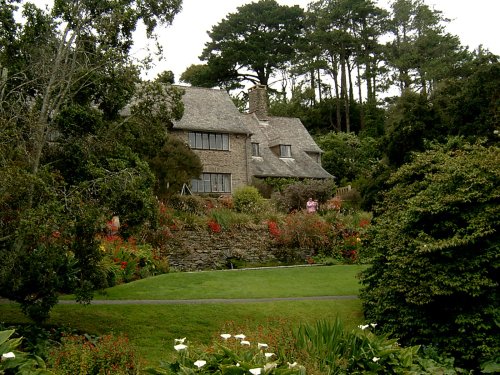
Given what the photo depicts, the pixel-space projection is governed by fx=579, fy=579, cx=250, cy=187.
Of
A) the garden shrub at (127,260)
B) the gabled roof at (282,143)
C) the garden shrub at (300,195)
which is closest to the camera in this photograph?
the garden shrub at (127,260)

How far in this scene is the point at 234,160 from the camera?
3722cm

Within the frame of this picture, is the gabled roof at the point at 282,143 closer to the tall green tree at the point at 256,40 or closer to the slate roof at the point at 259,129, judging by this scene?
the slate roof at the point at 259,129

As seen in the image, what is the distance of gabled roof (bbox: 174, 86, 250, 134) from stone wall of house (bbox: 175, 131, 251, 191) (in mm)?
801

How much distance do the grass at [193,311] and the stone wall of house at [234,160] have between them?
1826 cm

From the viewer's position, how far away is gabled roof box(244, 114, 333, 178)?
39500 mm

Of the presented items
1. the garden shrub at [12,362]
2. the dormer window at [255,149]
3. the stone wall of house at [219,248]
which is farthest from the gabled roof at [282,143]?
the garden shrub at [12,362]

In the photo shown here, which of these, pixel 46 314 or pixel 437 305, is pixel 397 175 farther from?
pixel 46 314

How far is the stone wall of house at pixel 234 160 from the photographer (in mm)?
36344

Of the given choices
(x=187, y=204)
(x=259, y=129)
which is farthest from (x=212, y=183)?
(x=187, y=204)

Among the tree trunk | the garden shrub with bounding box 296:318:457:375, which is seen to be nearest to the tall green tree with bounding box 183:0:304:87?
the tree trunk

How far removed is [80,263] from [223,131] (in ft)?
82.0

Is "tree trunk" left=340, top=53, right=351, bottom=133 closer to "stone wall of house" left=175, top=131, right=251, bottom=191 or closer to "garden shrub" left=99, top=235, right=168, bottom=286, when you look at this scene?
"stone wall of house" left=175, top=131, right=251, bottom=191

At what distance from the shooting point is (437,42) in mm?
52969

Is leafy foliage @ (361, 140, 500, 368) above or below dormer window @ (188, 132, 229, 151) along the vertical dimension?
below
